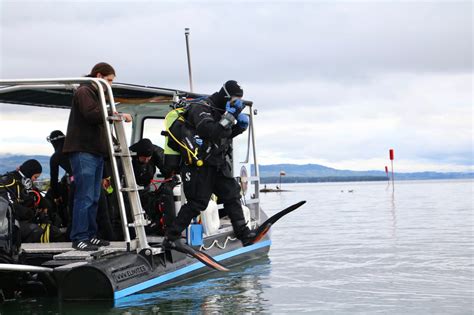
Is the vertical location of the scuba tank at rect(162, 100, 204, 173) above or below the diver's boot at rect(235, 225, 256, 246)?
above

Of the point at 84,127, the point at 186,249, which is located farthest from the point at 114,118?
the point at 186,249

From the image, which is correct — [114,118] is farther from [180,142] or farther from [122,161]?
[180,142]

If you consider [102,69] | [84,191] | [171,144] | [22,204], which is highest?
[102,69]

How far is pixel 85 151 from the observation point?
7.17m

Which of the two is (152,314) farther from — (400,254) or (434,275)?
(400,254)

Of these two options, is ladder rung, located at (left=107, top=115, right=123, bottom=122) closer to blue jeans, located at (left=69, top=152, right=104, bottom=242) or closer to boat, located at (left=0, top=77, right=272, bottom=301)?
boat, located at (left=0, top=77, right=272, bottom=301)

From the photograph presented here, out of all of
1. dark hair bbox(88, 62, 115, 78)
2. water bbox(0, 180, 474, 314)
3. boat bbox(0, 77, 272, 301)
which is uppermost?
dark hair bbox(88, 62, 115, 78)

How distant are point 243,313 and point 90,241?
5.66ft

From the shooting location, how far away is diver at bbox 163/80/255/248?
749cm

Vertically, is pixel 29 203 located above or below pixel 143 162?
below

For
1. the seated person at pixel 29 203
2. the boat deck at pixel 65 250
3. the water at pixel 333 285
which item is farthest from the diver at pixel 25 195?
the water at pixel 333 285

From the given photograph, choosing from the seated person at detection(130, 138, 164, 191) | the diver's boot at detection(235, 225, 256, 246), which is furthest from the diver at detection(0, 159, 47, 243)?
the diver's boot at detection(235, 225, 256, 246)

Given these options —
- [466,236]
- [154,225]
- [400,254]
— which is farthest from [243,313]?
[466,236]

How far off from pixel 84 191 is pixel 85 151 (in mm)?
385
